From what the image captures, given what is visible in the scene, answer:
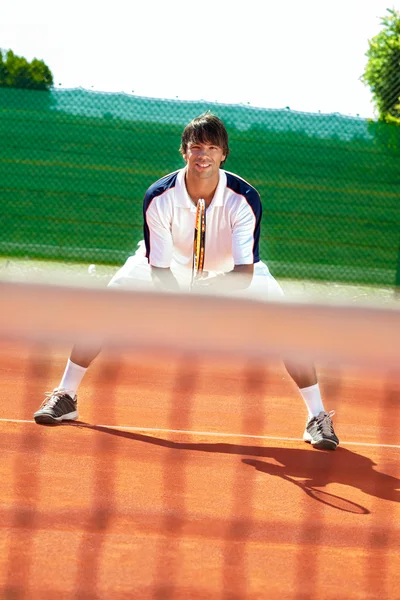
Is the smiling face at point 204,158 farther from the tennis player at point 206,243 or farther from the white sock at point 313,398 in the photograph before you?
the white sock at point 313,398

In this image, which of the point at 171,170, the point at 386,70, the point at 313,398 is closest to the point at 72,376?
the point at 313,398

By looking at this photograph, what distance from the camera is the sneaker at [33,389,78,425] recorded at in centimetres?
440

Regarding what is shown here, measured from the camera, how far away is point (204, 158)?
440cm

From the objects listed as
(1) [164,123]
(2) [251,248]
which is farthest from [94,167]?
(2) [251,248]

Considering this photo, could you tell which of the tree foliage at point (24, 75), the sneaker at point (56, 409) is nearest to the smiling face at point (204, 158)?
the sneaker at point (56, 409)

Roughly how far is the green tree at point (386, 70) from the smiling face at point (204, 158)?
5239 millimetres

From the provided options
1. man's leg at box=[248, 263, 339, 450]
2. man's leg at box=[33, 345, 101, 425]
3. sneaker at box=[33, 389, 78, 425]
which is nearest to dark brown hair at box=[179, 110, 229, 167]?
man's leg at box=[248, 263, 339, 450]

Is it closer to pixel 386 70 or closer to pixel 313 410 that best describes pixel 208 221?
pixel 313 410

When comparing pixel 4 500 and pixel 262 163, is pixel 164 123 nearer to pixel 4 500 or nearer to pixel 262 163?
pixel 262 163

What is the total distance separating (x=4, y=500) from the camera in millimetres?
3391

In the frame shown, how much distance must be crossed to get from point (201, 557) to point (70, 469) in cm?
93

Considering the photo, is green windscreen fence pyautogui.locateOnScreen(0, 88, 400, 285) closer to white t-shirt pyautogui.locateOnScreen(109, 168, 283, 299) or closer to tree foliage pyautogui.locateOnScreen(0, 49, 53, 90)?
tree foliage pyautogui.locateOnScreen(0, 49, 53, 90)

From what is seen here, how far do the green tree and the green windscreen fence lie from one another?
0.64 metres

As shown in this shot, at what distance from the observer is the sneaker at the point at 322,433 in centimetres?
Answer: 436
